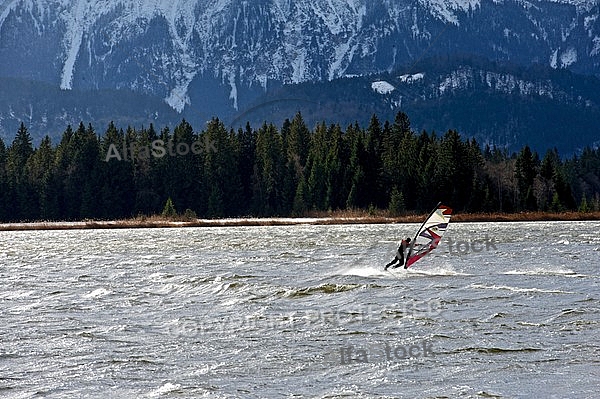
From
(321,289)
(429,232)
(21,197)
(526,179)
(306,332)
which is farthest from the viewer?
(21,197)

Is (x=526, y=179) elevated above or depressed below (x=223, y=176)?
below

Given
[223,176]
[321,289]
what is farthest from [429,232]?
[223,176]

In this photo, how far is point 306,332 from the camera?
18781 mm

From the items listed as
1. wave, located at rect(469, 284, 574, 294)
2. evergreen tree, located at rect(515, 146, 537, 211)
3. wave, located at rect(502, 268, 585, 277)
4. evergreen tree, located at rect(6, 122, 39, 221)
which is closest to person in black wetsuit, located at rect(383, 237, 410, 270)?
wave, located at rect(502, 268, 585, 277)

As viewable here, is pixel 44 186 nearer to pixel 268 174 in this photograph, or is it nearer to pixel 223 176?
pixel 223 176

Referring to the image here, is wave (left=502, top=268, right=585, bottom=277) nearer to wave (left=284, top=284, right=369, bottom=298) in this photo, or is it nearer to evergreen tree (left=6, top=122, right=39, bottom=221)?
wave (left=284, top=284, right=369, bottom=298)

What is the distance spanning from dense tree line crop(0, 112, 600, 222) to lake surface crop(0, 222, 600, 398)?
8301 centimetres

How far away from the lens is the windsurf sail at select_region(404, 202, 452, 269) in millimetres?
34094

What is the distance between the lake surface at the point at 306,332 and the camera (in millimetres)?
14164

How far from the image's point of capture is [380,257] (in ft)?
134

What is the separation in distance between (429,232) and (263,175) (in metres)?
98.5

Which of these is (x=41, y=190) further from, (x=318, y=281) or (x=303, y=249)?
(x=318, y=281)

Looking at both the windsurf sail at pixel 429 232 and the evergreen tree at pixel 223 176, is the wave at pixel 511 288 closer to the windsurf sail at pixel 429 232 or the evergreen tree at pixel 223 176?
the windsurf sail at pixel 429 232

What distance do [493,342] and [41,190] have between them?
394 feet
